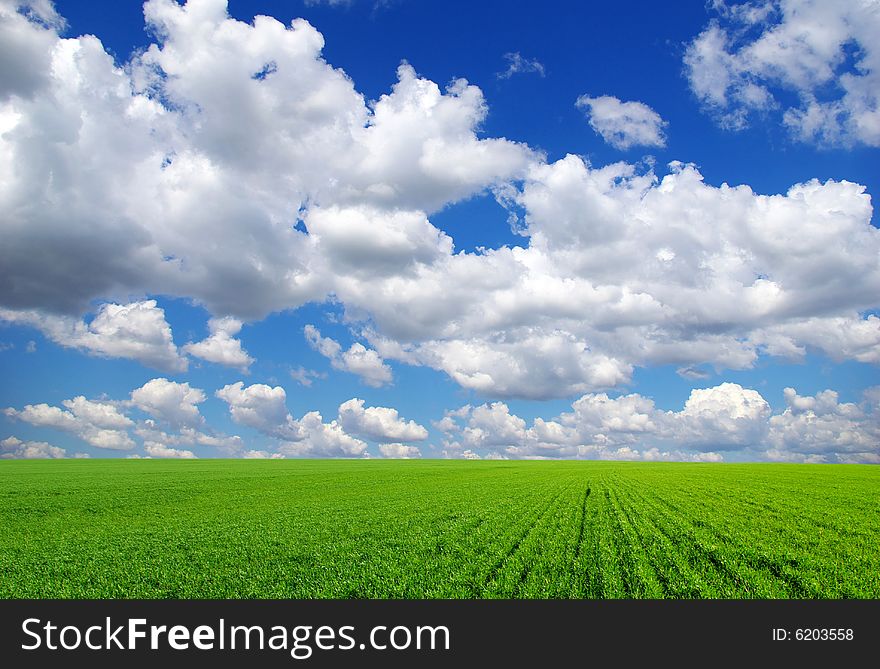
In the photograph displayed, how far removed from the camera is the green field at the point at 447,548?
1490 cm

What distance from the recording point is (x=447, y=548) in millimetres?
19594

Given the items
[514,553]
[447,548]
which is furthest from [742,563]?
[447,548]

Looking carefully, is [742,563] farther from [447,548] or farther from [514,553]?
[447,548]

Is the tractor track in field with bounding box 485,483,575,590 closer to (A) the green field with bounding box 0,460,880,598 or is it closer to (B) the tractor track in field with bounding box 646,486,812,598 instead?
(A) the green field with bounding box 0,460,880,598

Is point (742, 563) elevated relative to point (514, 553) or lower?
lower

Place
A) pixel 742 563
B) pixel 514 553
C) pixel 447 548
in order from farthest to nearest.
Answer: pixel 447 548 → pixel 514 553 → pixel 742 563

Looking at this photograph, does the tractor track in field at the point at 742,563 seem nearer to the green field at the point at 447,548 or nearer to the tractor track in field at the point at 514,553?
the green field at the point at 447,548

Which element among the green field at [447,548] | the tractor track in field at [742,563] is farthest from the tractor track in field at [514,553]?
the tractor track in field at [742,563]

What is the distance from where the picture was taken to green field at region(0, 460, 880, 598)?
48.9ft

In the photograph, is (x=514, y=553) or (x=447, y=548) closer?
(x=514, y=553)
